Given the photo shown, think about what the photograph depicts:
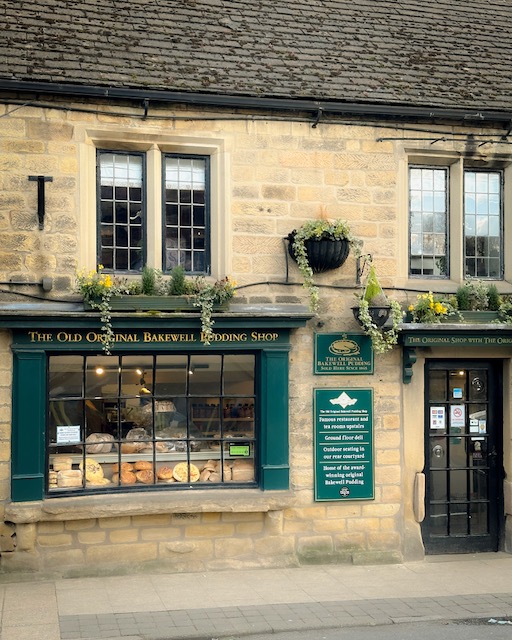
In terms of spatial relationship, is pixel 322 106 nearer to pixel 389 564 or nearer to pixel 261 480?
pixel 261 480

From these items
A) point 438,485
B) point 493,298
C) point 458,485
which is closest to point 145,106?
point 493,298

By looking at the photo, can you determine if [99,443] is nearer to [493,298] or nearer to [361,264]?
[361,264]

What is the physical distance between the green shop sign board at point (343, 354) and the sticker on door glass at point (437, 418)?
1100 millimetres

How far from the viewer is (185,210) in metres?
10.5

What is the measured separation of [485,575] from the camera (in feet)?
33.4

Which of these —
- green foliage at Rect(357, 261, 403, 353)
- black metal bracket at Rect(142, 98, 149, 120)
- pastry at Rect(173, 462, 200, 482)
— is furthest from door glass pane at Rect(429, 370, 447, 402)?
black metal bracket at Rect(142, 98, 149, 120)

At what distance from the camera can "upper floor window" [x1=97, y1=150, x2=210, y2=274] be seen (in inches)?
401

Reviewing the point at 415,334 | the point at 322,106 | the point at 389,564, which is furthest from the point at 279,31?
→ the point at 389,564

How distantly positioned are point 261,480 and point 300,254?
105 inches

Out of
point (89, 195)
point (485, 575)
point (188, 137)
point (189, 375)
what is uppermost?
point (188, 137)

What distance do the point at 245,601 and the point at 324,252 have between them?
395 centimetres

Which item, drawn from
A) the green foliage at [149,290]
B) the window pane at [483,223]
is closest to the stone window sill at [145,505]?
the green foliage at [149,290]

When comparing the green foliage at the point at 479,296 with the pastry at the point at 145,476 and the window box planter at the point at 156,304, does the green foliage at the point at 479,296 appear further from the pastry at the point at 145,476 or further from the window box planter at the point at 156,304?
the pastry at the point at 145,476

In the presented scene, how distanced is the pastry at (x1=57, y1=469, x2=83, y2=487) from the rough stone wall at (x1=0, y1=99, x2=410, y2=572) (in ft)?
1.41
